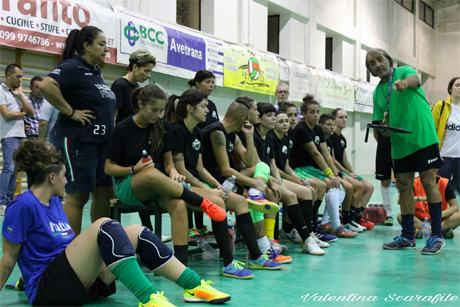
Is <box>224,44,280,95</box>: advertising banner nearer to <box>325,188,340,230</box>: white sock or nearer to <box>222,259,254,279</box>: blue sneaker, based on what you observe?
<box>325,188,340,230</box>: white sock

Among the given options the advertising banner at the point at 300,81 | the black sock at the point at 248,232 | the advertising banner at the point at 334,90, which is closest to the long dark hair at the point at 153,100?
the black sock at the point at 248,232

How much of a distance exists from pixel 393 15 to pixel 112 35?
1501 centimetres

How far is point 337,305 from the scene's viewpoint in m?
2.78

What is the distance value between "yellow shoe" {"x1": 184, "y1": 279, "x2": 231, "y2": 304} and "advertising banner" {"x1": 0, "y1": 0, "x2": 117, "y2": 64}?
4913 mm

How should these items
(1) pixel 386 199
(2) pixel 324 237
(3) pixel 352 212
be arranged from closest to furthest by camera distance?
(2) pixel 324 237, (3) pixel 352 212, (1) pixel 386 199

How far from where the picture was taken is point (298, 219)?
4.33 meters

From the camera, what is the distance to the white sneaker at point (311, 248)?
4.29 m

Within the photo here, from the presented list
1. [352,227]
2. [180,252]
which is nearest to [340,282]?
[180,252]

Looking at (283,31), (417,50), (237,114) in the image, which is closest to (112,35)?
(237,114)

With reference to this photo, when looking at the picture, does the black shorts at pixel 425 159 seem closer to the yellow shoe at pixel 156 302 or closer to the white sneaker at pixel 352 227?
the white sneaker at pixel 352 227

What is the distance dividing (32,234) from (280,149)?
9.89 ft

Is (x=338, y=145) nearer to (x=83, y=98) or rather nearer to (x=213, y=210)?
(x=213, y=210)

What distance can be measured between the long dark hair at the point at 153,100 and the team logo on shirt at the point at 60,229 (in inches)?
38.4

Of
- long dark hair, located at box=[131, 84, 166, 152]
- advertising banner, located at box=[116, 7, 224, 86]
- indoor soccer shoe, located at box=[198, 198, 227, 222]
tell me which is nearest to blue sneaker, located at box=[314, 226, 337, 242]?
indoor soccer shoe, located at box=[198, 198, 227, 222]
